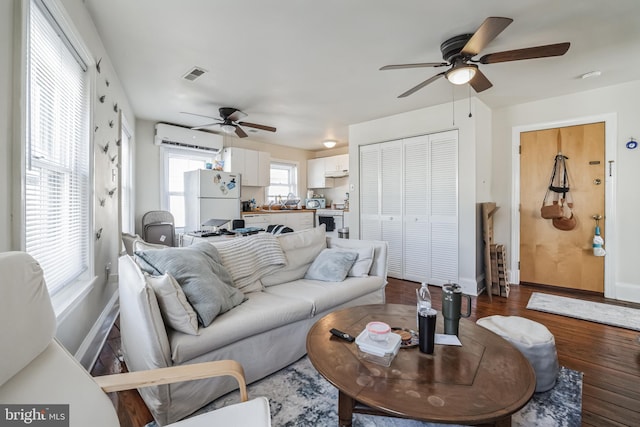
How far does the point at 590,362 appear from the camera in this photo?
6.84 feet

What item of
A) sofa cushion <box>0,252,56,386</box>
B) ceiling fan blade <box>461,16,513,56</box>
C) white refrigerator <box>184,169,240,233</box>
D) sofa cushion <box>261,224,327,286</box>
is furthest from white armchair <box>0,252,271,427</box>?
white refrigerator <box>184,169,240,233</box>

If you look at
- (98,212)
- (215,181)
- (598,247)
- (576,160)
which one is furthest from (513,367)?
(215,181)

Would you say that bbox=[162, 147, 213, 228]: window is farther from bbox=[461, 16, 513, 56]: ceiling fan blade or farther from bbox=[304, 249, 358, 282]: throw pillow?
bbox=[461, 16, 513, 56]: ceiling fan blade

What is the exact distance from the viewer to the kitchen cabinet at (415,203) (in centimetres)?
389

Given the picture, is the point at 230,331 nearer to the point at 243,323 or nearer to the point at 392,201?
the point at 243,323

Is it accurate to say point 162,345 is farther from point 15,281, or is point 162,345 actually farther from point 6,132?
point 6,132

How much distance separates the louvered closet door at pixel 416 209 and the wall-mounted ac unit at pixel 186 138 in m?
3.47

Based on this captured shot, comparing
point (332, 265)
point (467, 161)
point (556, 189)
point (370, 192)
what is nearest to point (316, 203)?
point (370, 192)

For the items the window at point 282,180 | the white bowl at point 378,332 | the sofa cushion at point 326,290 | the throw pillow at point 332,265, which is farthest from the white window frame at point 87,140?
the window at point 282,180

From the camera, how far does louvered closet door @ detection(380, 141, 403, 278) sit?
4.38 metres

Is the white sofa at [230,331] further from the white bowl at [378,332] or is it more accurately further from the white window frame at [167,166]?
the white window frame at [167,166]

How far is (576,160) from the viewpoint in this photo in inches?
146

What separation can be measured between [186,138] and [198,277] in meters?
3.94

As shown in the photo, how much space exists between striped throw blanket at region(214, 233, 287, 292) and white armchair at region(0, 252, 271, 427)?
4.11 feet
